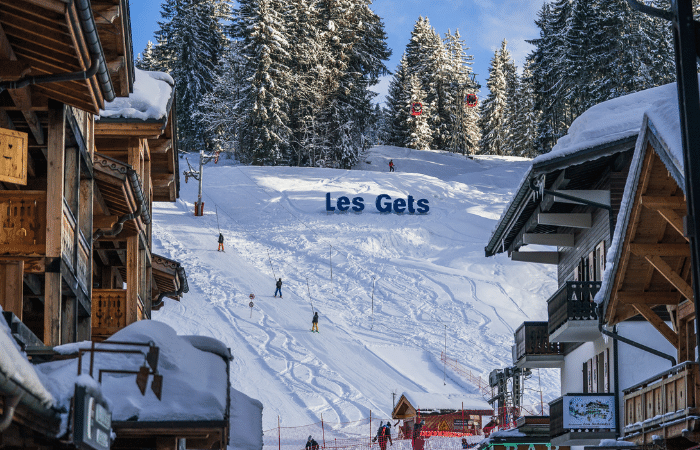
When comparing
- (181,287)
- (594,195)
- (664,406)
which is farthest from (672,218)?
(181,287)

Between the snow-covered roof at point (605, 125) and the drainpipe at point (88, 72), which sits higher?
the snow-covered roof at point (605, 125)

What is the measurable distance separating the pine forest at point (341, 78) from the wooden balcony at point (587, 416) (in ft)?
156

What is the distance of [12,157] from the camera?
1268 cm

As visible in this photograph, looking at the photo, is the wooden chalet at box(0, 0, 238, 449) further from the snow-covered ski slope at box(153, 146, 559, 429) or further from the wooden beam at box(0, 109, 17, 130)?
the snow-covered ski slope at box(153, 146, 559, 429)

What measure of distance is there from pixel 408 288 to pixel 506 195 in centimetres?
2552

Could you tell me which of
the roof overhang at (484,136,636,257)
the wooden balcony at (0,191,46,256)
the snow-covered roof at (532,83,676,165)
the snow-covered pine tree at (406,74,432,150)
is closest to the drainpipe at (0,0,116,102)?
the wooden balcony at (0,191,46,256)

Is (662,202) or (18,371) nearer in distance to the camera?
(18,371)

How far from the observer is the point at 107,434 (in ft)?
24.4

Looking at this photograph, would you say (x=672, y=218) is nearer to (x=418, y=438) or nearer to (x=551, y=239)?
(x=551, y=239)

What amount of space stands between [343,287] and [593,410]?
33.4 meters

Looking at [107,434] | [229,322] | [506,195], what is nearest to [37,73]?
[107,434]

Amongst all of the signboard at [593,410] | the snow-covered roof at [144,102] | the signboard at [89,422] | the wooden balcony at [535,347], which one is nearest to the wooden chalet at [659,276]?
the signboard at [593,410]

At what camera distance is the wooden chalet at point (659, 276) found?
12602 mm

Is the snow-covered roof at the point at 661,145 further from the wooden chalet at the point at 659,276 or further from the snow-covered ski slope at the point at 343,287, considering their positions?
the snow-covered ski slope at the point at 343,287
